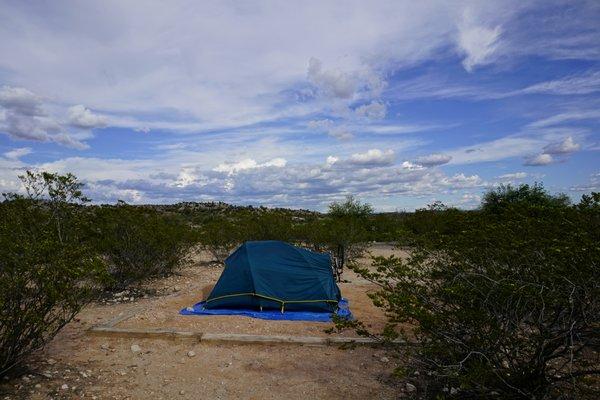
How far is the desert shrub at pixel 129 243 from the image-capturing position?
10992mm

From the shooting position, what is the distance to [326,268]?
10.0 meters

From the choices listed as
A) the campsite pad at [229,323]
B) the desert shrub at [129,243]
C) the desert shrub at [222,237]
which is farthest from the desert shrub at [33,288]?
the desert shrub at [222,237]

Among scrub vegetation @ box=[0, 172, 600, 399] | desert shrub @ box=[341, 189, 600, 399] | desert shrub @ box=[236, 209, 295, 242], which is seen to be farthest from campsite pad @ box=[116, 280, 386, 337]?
desert shrub @ box=[236, 209, 295, 242]

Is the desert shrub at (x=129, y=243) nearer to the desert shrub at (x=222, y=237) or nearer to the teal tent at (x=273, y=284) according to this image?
the teal tent at (x=273, y=284)

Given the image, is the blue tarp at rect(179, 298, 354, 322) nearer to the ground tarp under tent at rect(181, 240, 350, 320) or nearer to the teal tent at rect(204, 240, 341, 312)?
the ground tarp under tent at rect(181, 240, 350, 320)

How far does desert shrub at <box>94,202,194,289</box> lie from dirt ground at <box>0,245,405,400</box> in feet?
9.14

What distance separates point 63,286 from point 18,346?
1.00 meters

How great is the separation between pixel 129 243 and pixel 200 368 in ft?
19.7

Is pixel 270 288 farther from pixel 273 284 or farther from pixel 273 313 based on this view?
pixel 273 313

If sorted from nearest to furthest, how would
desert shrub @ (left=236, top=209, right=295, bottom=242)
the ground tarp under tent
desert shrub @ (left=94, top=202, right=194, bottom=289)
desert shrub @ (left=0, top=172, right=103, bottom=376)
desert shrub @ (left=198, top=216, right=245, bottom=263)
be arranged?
desert shrub @ (left=0, top=172, right=103, bottom=376)
the ground tarp under tent
desert shrub @ (left=94, top=202, right=194, bottom=289)
desert shrub @ (left=198, top=216, right=245, bottom=263)
desert shrub @ (left=236, top=209, right=295, bottom=242)

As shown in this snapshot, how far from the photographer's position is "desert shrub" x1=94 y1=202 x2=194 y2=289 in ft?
36.1

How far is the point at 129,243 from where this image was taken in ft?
36.9

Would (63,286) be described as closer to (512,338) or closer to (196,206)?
(512,338)

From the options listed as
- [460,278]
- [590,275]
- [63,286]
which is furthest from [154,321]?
[590,275]
